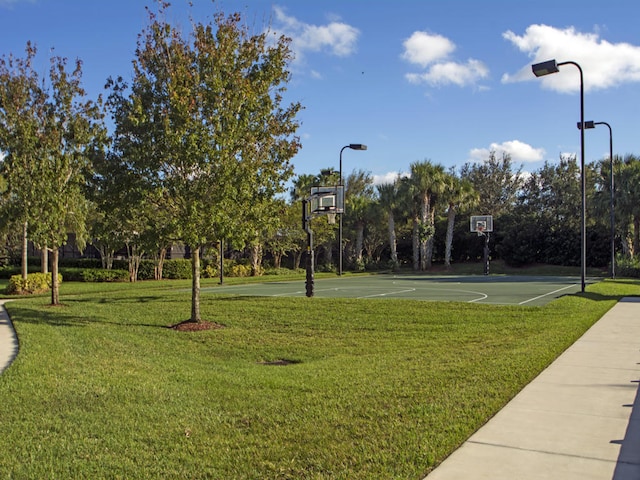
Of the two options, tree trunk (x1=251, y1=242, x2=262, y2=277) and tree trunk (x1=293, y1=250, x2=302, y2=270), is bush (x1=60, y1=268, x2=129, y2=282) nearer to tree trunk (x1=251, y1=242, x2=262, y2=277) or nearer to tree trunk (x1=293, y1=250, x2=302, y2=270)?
tree trunk (x1=251, y1=242, x2=262, y2=277)

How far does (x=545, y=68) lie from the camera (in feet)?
54.7

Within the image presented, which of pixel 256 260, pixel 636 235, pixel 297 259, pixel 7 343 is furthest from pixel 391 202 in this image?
pixel 7 343

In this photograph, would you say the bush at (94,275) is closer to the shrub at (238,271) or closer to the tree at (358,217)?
the shrub at (238,271)

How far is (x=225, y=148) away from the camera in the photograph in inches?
519

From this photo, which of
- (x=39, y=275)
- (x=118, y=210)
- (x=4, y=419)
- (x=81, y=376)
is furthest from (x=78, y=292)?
(x=4, y=419)

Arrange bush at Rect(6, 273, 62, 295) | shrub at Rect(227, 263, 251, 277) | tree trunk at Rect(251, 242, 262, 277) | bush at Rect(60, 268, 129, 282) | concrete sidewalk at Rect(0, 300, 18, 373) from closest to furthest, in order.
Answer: concrete sidewalk at Rect(0, 300, 18, 373) < bush at Rect(6, 273, 62, 295) < bush at Rect(60, 268, 129, 282) < shrub at Rect(227, 263, 251, 277) < tree trunk at Rect(251, 242, 262, 277)

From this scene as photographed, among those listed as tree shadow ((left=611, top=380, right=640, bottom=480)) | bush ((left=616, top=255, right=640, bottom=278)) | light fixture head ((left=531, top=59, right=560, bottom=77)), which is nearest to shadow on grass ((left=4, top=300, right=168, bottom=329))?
tree shadow ((left=611, top=380, right=640, bottom=480))

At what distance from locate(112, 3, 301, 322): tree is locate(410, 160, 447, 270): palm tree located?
3722 centimetres

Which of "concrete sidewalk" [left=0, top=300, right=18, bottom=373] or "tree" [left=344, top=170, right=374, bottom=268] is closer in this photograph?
"concrete sidewalk" [left=0, top=300, right=18, bottom=373]

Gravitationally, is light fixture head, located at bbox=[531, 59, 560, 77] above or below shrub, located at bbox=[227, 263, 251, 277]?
above

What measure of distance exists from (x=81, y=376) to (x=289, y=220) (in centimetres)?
3741

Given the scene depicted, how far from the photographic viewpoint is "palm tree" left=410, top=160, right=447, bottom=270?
50.4 m

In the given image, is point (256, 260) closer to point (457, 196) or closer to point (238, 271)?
point (238, 271)

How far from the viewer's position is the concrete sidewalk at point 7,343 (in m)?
9.65
